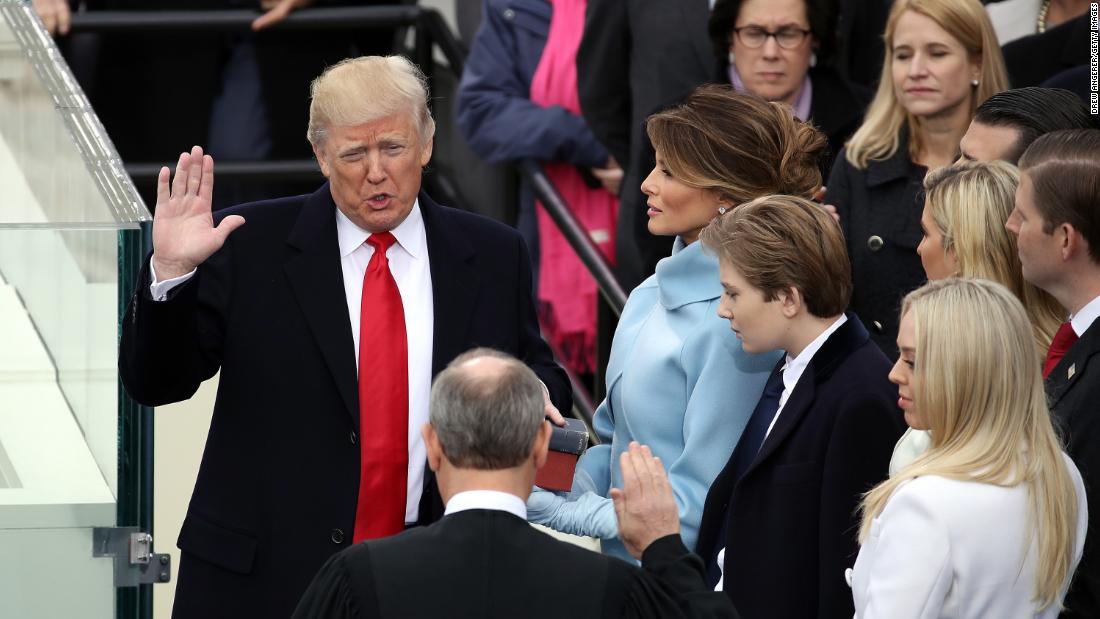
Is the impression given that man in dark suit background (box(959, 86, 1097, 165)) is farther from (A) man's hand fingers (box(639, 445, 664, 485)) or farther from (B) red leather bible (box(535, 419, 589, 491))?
(A) man's hand fingers (box(639, 445, 664, 485))

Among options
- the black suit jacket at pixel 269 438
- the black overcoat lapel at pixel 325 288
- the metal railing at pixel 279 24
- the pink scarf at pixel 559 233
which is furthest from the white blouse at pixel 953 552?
the metal railing at pixel 279 24

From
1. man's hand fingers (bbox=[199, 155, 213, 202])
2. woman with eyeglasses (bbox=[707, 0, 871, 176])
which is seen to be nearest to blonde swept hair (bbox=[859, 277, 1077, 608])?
man's hand fingers (bbox=[199, 155, 213, 202])

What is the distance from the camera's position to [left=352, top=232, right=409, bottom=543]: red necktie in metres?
3.44

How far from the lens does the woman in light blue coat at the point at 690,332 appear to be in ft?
11.0

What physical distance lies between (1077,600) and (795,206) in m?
0.84

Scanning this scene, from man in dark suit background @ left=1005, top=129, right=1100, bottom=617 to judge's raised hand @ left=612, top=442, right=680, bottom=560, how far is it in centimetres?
76

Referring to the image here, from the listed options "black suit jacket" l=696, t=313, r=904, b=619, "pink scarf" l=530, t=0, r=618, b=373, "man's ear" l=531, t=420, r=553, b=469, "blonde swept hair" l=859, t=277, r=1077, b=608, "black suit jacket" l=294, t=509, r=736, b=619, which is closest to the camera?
"black suit jacket" l=294, t=509, r=736, b=619

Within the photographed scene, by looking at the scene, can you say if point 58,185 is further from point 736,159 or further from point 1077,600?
point 1077,600

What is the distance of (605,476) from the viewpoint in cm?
368

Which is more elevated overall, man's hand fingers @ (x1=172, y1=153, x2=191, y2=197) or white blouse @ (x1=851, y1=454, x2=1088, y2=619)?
man's hand fingers @ (x1=172, y1=153, x2=191, y2=197)

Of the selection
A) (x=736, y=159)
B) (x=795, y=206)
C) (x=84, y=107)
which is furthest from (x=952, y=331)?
(x=84, y=107)

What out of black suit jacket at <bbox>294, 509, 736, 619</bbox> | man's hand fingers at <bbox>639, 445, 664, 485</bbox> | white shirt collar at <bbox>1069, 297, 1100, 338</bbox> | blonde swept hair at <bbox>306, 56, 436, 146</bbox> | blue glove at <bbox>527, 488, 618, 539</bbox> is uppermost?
blonde swept hair at <bbox>306, 56, 436, 146</bbox>

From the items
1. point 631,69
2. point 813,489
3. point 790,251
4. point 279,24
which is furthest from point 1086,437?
point 279,24

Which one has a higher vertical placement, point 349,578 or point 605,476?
point 349,578
